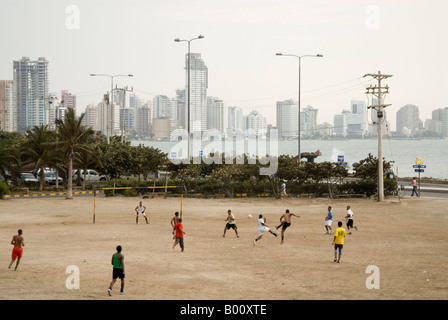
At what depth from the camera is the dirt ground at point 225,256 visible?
54.2 ft

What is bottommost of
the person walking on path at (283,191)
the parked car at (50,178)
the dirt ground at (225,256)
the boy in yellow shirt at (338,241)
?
the dirt ground at (225,256)

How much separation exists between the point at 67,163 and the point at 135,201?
654cm

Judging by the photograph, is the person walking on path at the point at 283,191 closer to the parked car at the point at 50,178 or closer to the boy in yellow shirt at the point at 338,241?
the parked car at the point at 50,178

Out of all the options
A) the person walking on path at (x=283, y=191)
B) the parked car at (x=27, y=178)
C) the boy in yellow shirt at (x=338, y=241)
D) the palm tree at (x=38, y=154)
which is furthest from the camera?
the parked car at (x=27, y=178)

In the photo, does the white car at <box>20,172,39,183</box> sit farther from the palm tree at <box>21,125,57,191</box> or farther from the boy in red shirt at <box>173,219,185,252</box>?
the boy in red shirt at <box>173,219,185,252</box>

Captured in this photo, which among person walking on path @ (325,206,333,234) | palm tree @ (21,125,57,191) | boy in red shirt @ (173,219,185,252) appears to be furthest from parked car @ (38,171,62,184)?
boy in red shirt @ (173,219,185,252)

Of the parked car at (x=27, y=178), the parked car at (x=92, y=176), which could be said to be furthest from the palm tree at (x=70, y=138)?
the parked car at (x=92, y=176)

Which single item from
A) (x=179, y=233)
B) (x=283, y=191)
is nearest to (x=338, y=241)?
(x=179, y=233)

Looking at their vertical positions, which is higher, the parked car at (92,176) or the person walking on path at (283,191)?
the parked car at (92,176)

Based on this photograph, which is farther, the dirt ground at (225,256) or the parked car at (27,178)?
the parked car at (27,178)

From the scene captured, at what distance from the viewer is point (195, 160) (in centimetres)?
5203

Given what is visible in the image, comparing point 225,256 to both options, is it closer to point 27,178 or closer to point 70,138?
point 70,138

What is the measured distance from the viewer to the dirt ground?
16516 mm
